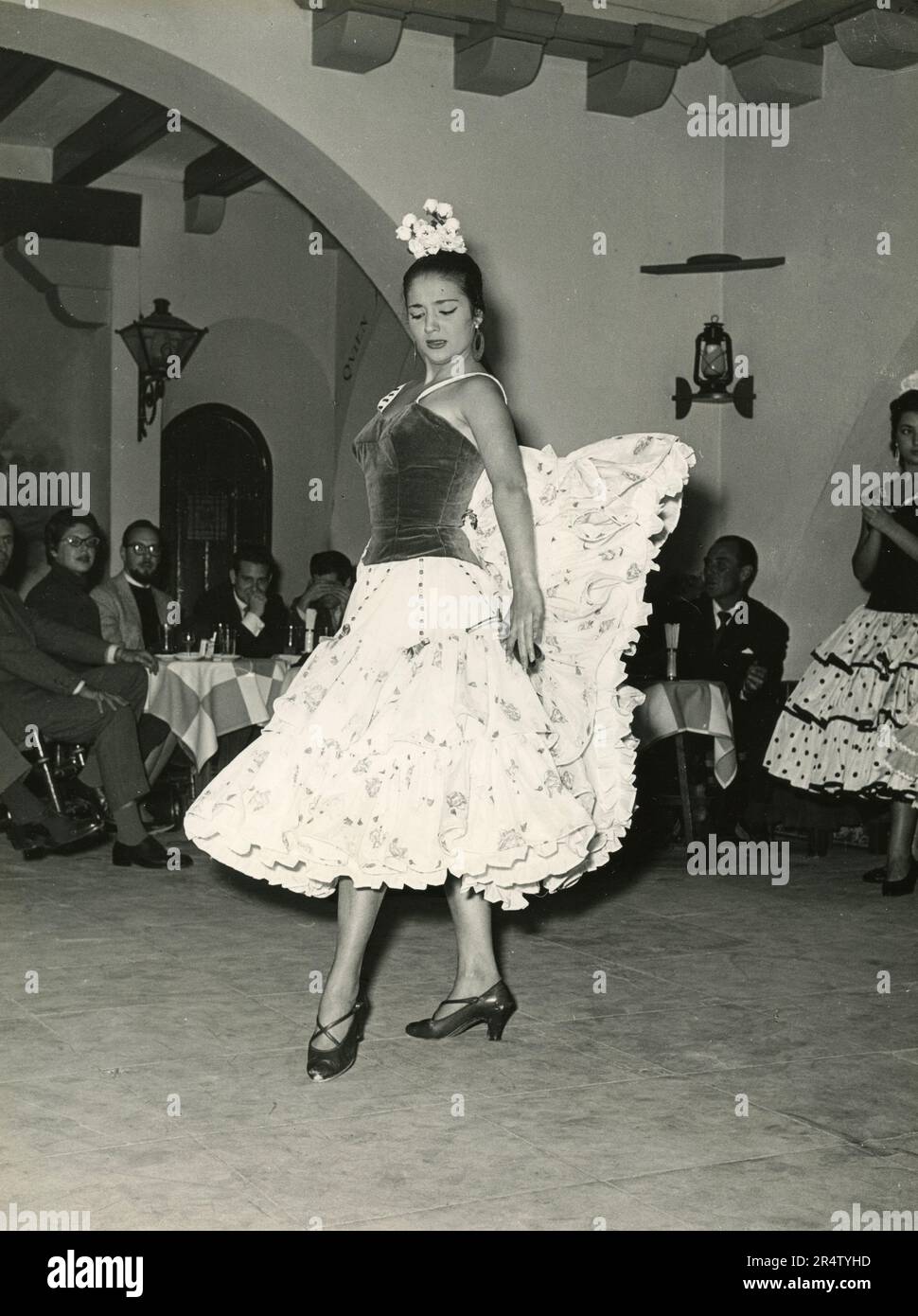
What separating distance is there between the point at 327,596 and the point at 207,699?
1328mm

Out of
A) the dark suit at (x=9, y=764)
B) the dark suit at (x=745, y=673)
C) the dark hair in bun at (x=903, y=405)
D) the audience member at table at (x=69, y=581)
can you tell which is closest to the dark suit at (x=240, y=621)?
the audience member at table at (x=69, y=581)

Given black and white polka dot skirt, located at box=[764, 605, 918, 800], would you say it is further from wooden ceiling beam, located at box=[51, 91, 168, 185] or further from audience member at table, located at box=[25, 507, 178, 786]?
wooden ceiling beam, located at box=[51, 91, 168, 185]

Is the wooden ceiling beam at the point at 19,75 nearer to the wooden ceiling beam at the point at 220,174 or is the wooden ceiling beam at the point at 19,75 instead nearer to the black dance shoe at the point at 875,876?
the wooden ceiling beam at the point at 220,174

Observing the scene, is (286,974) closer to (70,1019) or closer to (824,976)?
(70,1019)

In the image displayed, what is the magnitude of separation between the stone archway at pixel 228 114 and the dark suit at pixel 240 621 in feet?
5.21

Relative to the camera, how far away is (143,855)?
603 cm

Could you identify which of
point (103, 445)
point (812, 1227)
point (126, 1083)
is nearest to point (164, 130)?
point (103, 445)

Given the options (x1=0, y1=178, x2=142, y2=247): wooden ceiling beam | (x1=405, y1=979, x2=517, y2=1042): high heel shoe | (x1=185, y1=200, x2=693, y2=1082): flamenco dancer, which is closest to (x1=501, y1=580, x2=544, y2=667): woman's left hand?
(x1=185, y1=200, x2=693, y2=1082): flamenco dancer

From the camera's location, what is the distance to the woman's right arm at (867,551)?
576 cm

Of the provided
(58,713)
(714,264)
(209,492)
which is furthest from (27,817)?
(209,492)

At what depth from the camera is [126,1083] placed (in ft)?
10.5

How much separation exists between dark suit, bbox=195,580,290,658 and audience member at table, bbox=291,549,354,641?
0.11m

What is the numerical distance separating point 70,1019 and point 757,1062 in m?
1.62

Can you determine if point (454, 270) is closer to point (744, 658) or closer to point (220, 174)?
point (744, 658)
